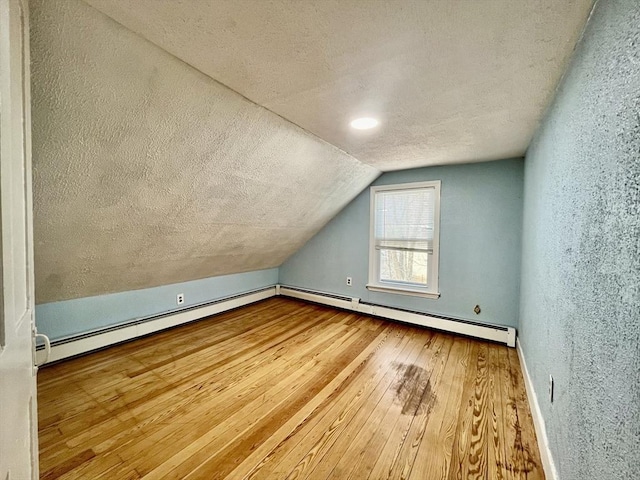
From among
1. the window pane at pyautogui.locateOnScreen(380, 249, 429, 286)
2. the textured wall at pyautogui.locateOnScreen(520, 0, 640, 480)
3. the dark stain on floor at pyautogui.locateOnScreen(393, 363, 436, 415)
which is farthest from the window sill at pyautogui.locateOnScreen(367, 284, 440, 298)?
the textured wall at pyautogui.locateOnScreen(520, 0, 640, 480)

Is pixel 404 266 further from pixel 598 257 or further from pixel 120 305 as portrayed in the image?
pixel 120 305

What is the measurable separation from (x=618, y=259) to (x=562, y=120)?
99 centimetres

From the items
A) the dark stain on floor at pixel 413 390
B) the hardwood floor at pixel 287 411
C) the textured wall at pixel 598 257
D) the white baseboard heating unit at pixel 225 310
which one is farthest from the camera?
the white baseboard heating unit at pixel 225 310

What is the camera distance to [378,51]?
1188mm

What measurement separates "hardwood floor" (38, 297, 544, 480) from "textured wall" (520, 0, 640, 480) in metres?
0.55

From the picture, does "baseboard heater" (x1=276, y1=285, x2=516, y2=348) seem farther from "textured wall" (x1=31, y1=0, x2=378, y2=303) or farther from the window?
"textured wall" (x1=31, y1=0, x2=378, y2=303)

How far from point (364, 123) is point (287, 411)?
217 cm

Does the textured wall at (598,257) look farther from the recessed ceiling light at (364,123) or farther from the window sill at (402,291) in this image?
the window sill at (402,291)

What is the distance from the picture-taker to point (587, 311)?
92cm

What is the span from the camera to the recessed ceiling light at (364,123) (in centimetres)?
192

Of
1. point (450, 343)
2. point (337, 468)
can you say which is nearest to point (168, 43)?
point (337, 468)

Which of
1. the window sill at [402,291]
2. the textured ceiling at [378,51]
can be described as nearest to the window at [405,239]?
the window sill at [402,291]

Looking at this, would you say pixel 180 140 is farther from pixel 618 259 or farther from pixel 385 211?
pixel 385 211

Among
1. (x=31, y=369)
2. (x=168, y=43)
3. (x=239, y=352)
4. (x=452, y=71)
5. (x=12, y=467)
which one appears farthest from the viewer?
(x=239, y=352)
